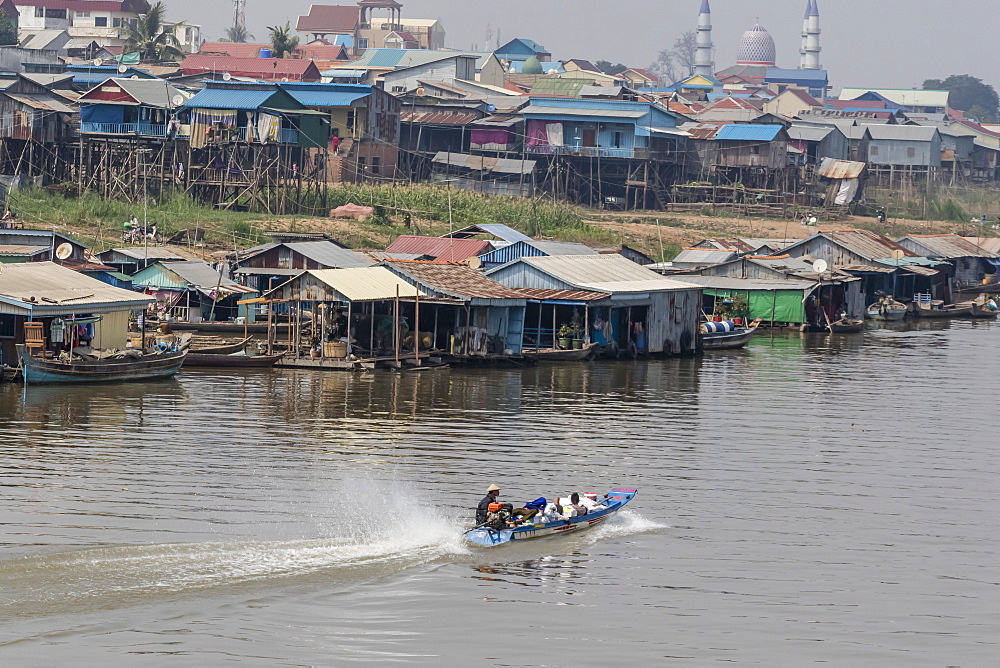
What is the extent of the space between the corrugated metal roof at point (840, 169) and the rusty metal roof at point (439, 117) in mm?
22301

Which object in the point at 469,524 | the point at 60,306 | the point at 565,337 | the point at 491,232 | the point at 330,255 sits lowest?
the point at 469,524

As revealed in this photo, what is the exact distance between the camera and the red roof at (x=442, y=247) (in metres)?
53.4

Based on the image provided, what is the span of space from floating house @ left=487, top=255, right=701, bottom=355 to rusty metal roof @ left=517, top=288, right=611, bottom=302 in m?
0.29

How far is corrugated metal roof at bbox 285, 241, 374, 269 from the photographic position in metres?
48.8

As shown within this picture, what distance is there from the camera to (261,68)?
317ft

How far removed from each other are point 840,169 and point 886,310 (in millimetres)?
27983

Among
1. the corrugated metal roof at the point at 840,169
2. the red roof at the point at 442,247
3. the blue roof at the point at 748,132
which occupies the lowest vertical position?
the red roof at the point at 442,247

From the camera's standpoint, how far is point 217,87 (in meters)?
69.6

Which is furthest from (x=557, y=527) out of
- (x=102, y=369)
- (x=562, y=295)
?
(x=562, y=295)

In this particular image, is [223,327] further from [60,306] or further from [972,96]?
[972,96]

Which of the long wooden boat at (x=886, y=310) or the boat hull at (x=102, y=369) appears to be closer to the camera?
the boat hull at (x=102, y=369)

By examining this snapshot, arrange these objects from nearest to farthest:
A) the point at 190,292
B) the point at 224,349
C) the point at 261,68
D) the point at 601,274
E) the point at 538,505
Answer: the point at 538,505 < the point at 224,349 < the point at 601,274 < the point at 190,292 < the point at 261,68

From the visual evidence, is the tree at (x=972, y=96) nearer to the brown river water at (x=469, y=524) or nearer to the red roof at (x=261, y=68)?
the red roof at (x=261, y=68)

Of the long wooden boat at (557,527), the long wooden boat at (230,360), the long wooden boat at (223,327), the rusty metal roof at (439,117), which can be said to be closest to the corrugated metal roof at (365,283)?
the long wooden boat at (230,360)
